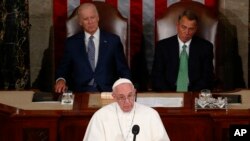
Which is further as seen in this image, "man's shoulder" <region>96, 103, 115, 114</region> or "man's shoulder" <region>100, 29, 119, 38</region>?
"man's shoulder" <region>100, 29, 119, 38</region>

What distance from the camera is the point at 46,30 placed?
860 centimetres

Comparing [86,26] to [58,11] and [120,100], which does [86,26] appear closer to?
[58,11]

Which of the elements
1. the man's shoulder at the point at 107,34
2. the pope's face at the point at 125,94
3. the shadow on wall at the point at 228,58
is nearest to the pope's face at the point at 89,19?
the man's shoulder at the point at 107,34

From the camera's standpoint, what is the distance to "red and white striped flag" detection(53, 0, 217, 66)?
27.8 feet

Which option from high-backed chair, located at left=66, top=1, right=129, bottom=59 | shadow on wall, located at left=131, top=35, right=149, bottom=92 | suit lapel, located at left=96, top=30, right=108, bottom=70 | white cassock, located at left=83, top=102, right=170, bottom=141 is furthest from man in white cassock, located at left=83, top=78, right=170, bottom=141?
shadow on wall, located at left=131, top=35, right=149, bottom=92

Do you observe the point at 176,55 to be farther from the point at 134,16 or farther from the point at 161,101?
the point at 161,101

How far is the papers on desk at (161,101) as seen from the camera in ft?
21.5

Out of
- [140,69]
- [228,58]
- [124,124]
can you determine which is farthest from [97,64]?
[124,124]

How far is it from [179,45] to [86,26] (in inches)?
36.5

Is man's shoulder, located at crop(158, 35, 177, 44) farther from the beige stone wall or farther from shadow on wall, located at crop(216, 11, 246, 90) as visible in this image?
the beige stone wall

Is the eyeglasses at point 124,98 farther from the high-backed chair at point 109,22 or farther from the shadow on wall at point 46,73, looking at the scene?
the shadow on wall at point 46,73

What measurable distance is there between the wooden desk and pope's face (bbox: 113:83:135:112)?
0.61 metres

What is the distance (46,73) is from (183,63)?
1734mm

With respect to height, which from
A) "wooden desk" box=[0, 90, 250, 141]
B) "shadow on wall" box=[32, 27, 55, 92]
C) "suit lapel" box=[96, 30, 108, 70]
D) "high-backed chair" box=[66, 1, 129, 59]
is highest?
"high-backed chair" box=[66, 1, 129, 59]
